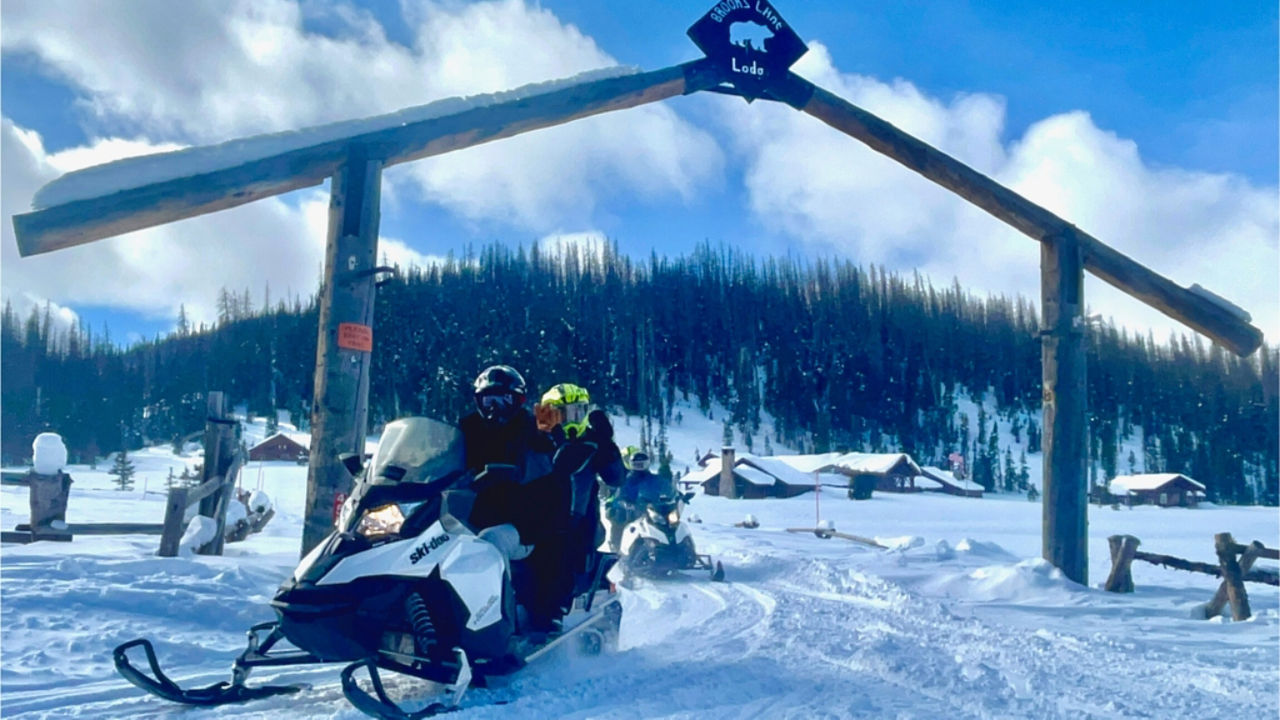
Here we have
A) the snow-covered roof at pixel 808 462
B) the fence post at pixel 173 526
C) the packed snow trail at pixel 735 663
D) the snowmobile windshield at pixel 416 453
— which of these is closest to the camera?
the snowmobile windshield at pixel 416 453

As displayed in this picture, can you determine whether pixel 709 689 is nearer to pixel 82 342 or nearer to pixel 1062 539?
pixel 1062 539

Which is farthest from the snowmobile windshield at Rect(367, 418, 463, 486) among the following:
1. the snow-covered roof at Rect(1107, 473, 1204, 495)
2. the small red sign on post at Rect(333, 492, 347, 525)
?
the snow-covered roof at Rect(1107, 473, 1204, 495)

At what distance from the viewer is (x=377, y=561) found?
3.37m

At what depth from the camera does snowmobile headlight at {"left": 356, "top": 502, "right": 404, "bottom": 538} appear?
3.49 m

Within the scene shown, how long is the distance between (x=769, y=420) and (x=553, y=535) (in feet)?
274

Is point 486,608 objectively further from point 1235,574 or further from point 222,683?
point 1235,574

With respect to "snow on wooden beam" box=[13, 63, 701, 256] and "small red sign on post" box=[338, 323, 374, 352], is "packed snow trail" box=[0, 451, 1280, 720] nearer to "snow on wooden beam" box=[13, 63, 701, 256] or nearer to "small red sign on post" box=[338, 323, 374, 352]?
"small red sign on post" box=[338, 323, 374, 352]

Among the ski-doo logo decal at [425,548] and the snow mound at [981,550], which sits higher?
the ski-doo logo decal at [425,548]

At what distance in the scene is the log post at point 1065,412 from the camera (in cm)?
Answer: 845

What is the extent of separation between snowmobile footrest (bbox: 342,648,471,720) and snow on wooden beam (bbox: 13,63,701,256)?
309cm

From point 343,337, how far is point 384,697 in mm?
2943

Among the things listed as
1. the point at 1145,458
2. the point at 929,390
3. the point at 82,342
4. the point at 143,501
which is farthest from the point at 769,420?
the point at 143,501

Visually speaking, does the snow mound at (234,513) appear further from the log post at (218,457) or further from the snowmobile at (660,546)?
the snowmobile at (660,546)

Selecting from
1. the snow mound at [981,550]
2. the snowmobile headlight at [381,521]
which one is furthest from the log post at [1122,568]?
the snowmobile headlight at [381,521]
